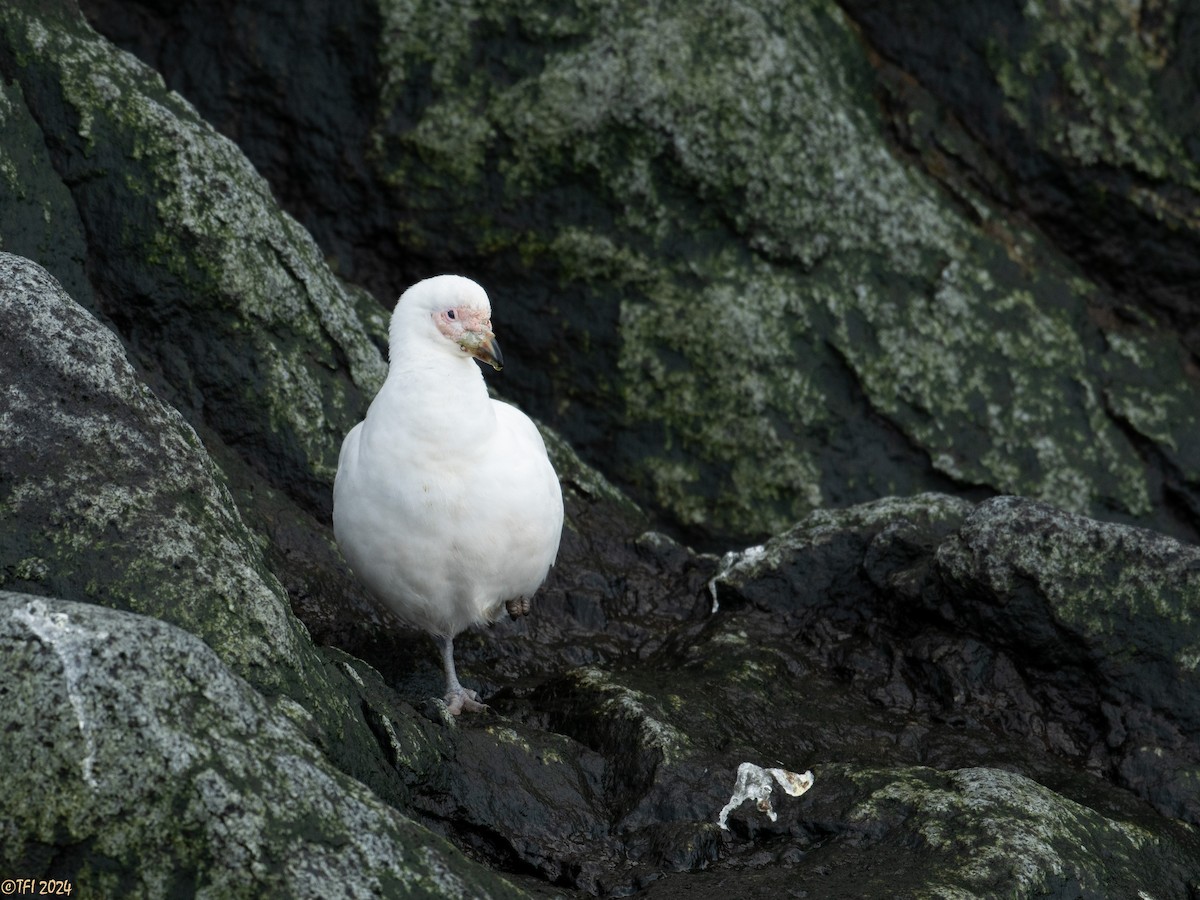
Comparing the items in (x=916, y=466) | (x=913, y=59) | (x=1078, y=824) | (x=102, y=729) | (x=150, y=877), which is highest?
(x=913, y=59)

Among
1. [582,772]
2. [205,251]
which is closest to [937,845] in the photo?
[582,772]

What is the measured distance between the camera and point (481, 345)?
588 cm

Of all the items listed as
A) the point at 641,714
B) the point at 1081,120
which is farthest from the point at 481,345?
the point at 1081,120

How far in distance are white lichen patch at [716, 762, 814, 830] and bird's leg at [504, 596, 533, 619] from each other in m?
1.57

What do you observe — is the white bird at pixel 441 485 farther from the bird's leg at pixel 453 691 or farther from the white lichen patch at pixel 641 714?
the white lichen patch at pixel 641 714

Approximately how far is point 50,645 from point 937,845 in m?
2.78

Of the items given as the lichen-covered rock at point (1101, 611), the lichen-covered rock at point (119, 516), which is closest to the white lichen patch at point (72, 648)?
the lichen-covered rock at point (119, 516)

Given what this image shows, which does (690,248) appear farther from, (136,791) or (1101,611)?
(136,791)

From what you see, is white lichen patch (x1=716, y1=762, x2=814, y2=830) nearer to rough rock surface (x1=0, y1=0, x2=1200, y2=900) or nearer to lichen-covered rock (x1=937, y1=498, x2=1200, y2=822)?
rough rock surface (x1=0, y1=0, x2=1200, y2=900)

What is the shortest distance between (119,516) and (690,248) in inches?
202

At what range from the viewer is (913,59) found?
9578 millimetres

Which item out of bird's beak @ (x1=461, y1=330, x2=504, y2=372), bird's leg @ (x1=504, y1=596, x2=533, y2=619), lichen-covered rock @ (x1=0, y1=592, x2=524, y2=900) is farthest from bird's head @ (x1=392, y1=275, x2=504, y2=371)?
lichen-covered rock @ (x1=0, y1=592, x2=524, y2=900)

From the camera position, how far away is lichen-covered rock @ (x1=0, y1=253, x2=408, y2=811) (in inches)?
167

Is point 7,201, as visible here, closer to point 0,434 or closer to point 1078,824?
point 0,434
